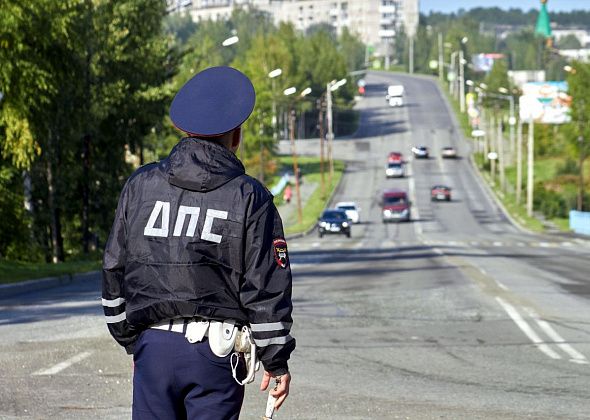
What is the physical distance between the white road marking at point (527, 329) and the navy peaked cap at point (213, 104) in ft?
28.6

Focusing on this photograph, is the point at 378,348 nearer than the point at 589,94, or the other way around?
the point at 378,348

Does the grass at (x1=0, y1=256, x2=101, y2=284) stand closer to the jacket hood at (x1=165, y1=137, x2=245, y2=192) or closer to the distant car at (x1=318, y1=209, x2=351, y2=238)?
the jacket hood at (x1=165, y1=137, x2=245, y2=192)

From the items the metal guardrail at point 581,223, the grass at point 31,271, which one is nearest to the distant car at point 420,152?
the metal guardrail at point 581,223

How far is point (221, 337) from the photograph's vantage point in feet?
15.4

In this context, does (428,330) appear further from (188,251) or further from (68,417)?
(188,251)

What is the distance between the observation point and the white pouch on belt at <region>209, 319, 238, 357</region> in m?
4.69

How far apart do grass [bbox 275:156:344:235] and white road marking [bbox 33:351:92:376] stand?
189ft

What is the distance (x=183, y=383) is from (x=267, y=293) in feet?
1.42

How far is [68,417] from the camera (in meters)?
8.87

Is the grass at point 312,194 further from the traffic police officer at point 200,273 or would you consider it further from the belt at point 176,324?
the belt at point 176,324

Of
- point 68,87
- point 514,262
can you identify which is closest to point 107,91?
point 68,87

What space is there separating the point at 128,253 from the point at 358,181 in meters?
109

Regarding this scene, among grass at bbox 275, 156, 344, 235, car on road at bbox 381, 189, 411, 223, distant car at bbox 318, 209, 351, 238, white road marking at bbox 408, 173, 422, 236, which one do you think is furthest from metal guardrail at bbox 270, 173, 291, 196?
distant car at bbox 318, 209, 351, 238

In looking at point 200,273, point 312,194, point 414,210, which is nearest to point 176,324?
point 200,273
